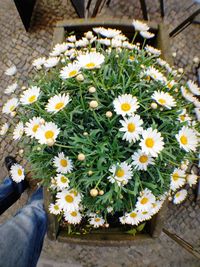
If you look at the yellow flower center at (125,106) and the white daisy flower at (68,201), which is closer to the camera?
the yellow flower center at (125,106)

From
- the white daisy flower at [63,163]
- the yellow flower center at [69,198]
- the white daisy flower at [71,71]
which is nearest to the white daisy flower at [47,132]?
the white daisy flower at [63,163]

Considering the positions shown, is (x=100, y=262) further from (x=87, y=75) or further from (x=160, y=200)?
(x=87, y=75)

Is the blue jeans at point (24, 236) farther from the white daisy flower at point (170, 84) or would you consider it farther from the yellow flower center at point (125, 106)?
the white daisy flower at point (170, 84)

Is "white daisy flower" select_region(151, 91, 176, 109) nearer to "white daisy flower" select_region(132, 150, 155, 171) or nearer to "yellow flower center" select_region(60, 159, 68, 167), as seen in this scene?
"white daisy flower" select_region(132, 150, 155, 171)

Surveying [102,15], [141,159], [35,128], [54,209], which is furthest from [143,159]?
[102,15]

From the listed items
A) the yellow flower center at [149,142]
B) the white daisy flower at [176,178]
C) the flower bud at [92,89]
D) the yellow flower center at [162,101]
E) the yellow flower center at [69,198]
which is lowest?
the yellow flower center at [69,198]

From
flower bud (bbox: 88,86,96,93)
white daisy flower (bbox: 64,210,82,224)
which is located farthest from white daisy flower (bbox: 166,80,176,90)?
white daisy flower (bbox: 64,210,82,224)
